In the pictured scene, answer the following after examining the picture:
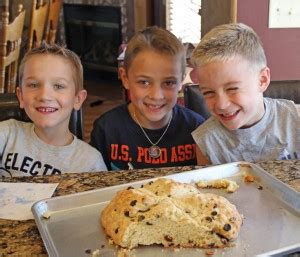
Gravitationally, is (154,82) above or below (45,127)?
above

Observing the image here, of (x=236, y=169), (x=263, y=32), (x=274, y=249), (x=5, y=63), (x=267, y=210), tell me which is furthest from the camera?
(x=5, y=63)

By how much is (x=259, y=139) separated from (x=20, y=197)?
72 cm

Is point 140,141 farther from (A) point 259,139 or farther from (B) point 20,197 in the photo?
(B) point 20,197

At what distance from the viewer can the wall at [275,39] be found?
2400 millimetres

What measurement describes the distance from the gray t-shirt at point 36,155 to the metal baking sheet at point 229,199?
1.73ft

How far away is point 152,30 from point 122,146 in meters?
0.42

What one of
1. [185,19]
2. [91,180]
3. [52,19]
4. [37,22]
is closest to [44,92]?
[91,180]

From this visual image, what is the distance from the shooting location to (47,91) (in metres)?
1.43

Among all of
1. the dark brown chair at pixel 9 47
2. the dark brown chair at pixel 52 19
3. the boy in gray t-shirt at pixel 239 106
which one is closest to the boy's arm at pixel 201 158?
the boy in gray t-shirt at pixel 239 106

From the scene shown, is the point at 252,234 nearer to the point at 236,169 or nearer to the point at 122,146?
the point at 236,169

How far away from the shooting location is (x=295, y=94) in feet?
5.52

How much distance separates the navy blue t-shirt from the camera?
160 centimetres

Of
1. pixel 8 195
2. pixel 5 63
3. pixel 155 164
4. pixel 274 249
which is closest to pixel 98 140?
pixel 155 164

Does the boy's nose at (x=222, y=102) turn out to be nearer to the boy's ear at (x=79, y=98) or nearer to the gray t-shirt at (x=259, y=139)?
the gray t-shirt at (x=259, y=139)
